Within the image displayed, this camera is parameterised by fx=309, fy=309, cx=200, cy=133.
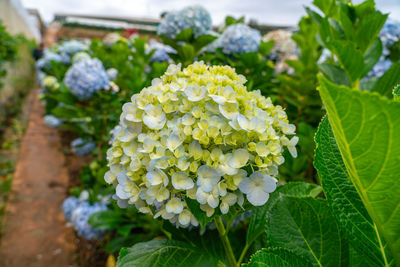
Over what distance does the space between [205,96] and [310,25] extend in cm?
173

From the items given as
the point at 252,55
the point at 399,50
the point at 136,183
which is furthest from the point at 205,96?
the point at 399,50

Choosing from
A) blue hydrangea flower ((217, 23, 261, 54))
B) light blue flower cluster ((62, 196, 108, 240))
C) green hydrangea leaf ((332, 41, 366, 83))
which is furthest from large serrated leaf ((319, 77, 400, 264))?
light blue flower cluster ((62, 196, 108, 240))

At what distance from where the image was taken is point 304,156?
1563 mm

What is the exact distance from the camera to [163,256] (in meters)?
0.75

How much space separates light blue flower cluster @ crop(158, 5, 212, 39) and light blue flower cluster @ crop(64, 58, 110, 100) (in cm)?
69

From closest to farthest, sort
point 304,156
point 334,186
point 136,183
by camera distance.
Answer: point 334,186 < point 136,183 < point 304,156

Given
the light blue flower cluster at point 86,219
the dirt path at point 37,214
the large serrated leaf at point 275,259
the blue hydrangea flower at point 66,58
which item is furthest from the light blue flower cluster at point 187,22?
the blue hydrangea flower at point 66,58

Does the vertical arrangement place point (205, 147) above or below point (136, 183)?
above

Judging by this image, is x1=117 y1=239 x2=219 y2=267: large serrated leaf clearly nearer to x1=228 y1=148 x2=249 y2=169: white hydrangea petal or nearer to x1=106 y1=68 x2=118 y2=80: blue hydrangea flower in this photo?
x1=228 y1=148 x2=249 y2=169: white hydrangea petal

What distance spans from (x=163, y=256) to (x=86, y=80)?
1727 millimetres

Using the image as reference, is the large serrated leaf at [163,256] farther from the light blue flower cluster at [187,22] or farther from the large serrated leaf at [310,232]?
the light blue flower cluster at [187,22]

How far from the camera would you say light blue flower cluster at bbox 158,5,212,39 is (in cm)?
174

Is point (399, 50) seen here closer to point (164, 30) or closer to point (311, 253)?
point (164, 30)

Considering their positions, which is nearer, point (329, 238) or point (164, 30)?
point (329, 238)
